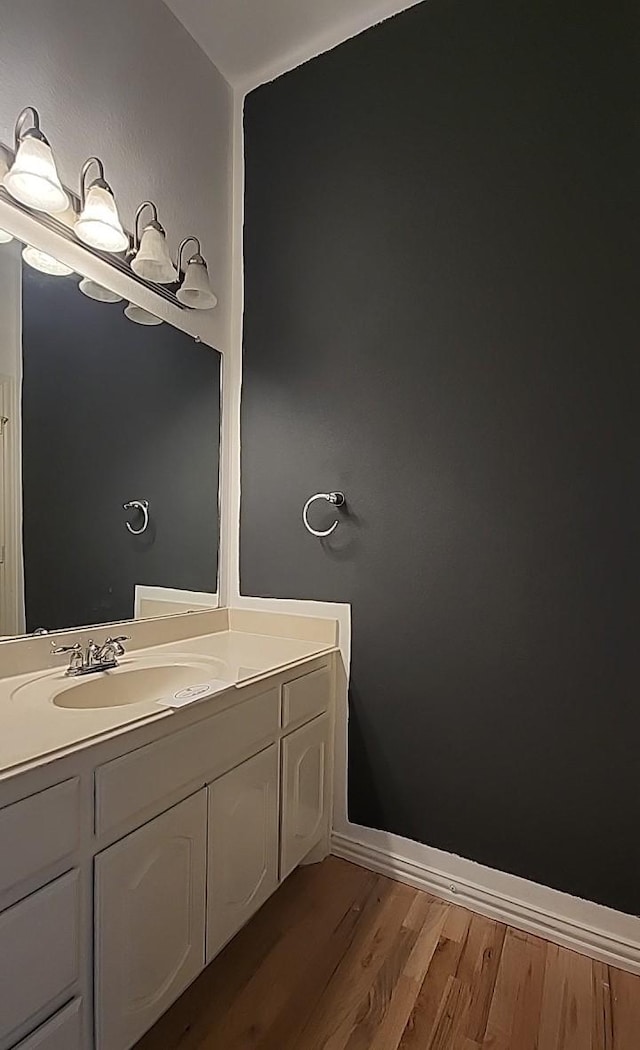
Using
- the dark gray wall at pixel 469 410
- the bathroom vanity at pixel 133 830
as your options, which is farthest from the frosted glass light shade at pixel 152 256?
the bathroom vanity at pixel 133 830

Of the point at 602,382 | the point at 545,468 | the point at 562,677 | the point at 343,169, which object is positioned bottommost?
the point at 562,677

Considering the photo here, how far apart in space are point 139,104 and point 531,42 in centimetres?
117

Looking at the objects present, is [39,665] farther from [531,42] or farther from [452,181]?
[531,42]

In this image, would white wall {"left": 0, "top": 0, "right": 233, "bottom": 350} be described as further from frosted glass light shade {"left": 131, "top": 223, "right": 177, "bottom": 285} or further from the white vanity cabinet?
the white vanity cabinet

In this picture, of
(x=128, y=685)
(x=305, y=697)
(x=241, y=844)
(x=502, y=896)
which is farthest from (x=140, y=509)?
(x=502, y=896)

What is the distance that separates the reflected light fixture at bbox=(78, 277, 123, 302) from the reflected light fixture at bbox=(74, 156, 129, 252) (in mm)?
96

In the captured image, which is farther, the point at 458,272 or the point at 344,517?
the point at 344,517

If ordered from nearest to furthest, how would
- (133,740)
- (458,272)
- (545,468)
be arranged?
(133,740), (545,468), (458,272)

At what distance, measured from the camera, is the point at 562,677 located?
1.49m

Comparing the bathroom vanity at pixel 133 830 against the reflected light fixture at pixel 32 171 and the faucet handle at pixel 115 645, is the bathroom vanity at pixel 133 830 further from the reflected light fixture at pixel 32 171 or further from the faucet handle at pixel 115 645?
the reflected light fixture at pixel 32 171

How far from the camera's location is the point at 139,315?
5.68 ft

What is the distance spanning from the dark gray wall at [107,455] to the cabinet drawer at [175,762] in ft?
1.80

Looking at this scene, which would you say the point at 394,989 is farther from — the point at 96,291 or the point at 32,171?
the point at 32,171

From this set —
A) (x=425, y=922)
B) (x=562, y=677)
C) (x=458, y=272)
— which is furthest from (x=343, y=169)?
(x=425, y=922)
